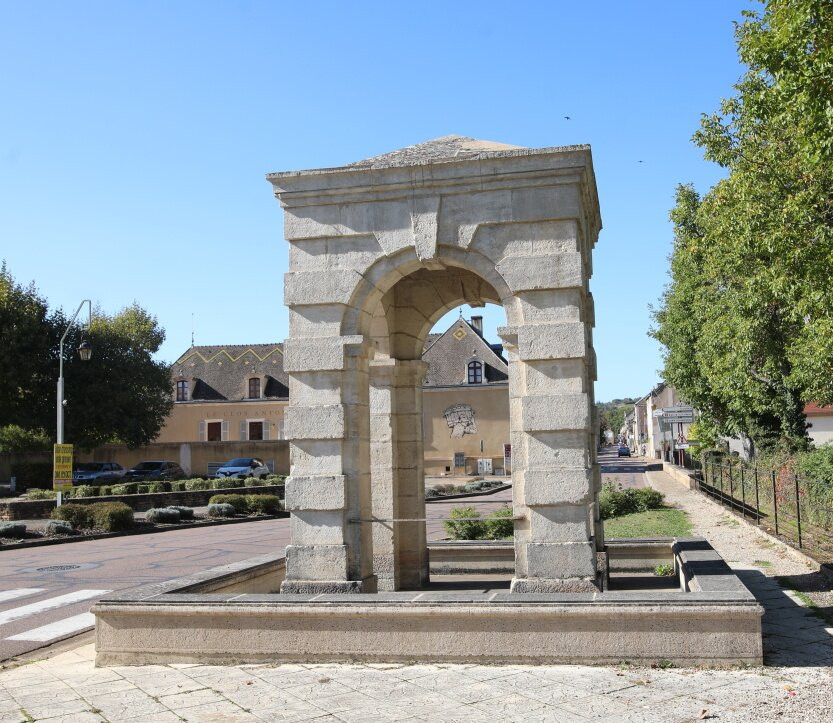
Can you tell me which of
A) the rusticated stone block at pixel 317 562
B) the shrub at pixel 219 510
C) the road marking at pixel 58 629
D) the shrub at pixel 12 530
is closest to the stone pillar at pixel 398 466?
the rusticated stone block at pixel 317 562

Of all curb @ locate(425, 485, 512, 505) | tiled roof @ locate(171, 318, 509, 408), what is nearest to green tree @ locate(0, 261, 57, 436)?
tiled roof @ locate(171, 318, 509, 408)

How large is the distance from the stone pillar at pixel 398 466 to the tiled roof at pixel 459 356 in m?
40.2

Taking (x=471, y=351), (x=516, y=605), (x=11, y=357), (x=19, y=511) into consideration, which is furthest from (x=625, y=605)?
(x=471, y=351)

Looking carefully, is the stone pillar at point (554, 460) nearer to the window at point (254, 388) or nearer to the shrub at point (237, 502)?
the shrub at point (237, 502)

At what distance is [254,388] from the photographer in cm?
5781

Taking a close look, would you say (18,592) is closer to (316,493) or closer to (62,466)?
(316,493)

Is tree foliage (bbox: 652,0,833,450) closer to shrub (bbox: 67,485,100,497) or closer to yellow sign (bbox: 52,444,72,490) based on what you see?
yellow sign (bbox: 52,444,72,490)

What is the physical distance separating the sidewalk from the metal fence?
7.47 meters

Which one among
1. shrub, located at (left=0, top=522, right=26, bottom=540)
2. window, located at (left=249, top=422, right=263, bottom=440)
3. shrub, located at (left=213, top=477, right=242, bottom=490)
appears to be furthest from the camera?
window, located at (left=249, top=422, right=263, bottom=440)

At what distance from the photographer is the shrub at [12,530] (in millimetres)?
22062

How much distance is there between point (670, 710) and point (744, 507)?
652 inches

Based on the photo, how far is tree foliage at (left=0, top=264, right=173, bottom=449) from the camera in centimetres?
4159

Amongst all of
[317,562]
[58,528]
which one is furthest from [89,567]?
[317,562]

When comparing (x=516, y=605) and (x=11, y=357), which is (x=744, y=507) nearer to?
(x=516, y=605)
